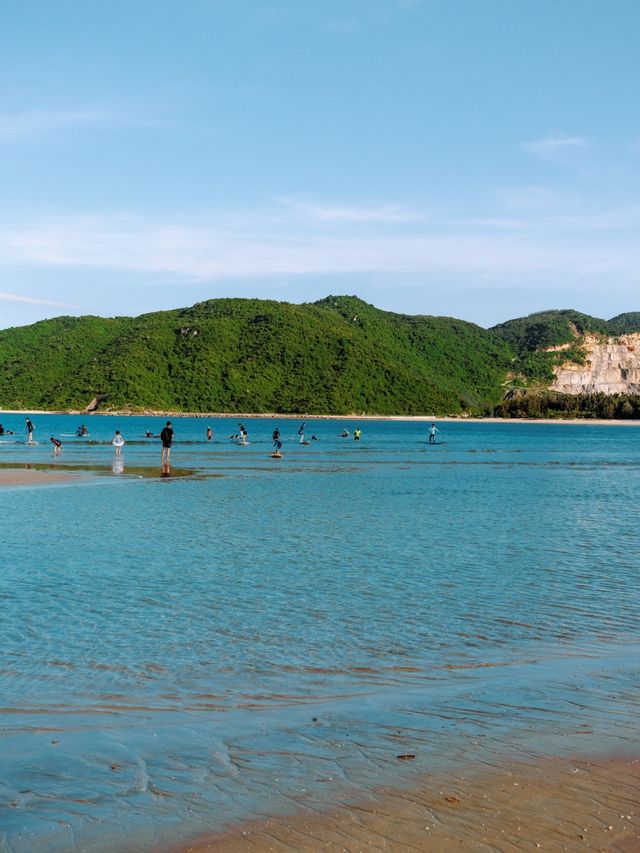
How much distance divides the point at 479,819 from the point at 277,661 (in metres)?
4.68

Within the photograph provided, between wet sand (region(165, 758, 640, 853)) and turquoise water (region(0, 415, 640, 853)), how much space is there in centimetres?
31

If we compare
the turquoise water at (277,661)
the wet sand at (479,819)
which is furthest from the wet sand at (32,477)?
the wet sand at (479,819)

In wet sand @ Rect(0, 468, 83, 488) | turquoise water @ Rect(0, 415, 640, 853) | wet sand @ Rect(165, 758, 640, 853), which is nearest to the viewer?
wet sand @ Rect(165, 758, 640, 853)

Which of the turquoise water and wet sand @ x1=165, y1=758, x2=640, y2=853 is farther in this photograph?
the turquoise water

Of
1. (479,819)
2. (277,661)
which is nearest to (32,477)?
(277,661)

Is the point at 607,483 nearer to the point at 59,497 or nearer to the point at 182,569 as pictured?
the point at 59,497

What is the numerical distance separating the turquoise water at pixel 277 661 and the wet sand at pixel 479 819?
305 millimetres

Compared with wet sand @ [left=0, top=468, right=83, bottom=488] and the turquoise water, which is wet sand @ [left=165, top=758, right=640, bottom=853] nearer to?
the turquoise water

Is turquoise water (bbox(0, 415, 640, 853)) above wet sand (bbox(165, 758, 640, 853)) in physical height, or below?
below

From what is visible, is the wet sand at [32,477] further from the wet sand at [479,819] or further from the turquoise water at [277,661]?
the wet sand at [479,819]

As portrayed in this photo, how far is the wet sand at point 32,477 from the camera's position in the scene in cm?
3728

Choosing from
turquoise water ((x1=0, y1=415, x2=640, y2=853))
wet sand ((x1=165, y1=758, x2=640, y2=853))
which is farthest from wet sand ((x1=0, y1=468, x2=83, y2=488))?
wet sand ((x1=165, y1=758, x2=640, y2=853))

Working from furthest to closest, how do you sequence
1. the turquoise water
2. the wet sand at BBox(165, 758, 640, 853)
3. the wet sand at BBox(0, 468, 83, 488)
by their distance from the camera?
the wet sand at BBox(0, 468, 83, 488) < the turquoise water < the wet sand at BBox(165, 758, 640, 853)

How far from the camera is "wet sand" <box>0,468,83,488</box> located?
122 ft
